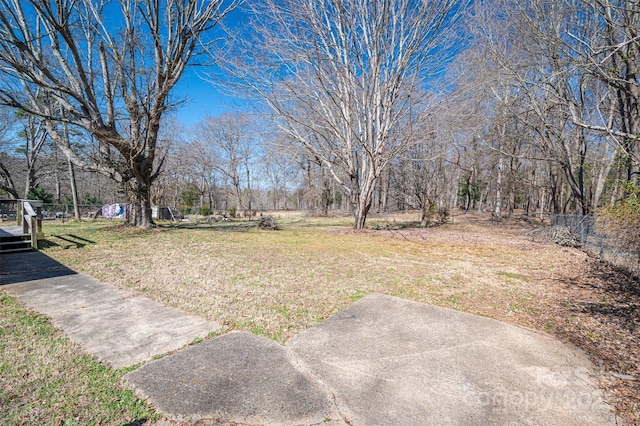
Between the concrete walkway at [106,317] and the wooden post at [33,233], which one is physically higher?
the wooden post at [33,233]

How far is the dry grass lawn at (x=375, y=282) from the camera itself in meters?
3.03

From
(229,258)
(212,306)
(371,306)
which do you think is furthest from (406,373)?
(229,258)

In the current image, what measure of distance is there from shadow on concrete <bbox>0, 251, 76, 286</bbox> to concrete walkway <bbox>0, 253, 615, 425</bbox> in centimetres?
173

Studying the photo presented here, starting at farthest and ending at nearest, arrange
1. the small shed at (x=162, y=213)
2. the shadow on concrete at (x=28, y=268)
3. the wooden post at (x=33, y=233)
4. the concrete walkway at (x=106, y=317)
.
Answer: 1. the small shed at (x=162, y=213)
2. the wooden post at (x=33, y=233)
3. the shadow on concrete at (x=28, y=268)
4. the concrete walkway at (x=106, y=317)

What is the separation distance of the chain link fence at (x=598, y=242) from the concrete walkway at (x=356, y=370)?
419cm

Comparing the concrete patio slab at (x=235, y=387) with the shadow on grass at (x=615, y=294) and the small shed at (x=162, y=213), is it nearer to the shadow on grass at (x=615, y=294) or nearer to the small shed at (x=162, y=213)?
the shadow on grass at (x=615, y=294)

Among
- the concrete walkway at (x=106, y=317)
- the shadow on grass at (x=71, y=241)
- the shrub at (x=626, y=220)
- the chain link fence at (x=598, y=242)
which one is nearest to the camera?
the concrete walkway at (x=106, y=317)

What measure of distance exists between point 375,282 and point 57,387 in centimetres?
385

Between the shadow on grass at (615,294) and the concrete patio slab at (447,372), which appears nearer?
the concrete patio slab at (447,372)

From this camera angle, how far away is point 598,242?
7090mm

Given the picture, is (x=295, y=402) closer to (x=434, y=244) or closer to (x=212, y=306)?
(x=212, y=306)

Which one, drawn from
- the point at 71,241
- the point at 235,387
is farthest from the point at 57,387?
the point at 71,241

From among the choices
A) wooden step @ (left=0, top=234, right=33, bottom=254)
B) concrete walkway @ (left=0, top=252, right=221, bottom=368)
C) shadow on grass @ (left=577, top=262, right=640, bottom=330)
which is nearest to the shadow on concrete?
concrete walkway @ (left=0, top=252, right=221, bottom=368)

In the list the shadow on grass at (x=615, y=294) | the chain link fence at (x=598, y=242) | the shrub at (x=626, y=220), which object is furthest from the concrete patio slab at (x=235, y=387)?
the chain link fence at (x=598, y=242)
